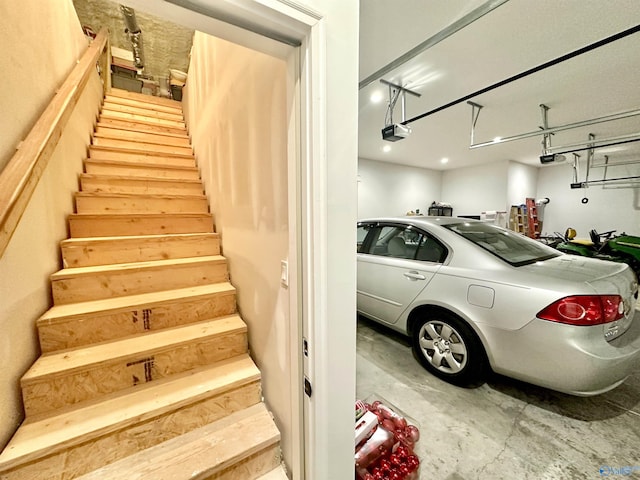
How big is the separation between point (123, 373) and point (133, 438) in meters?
0.32

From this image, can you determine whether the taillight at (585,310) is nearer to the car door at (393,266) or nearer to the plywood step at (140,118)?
the car door at (393,266)

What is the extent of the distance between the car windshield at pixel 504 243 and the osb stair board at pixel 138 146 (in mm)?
3392

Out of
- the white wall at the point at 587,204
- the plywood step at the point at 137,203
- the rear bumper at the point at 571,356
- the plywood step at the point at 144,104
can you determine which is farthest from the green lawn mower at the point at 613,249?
the plywood step at the point at 144,104

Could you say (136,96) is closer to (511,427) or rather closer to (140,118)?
(140,118)

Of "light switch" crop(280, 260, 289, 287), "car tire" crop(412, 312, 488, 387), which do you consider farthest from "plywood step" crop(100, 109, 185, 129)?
"car tire" crop(412, 312, 488, 387)

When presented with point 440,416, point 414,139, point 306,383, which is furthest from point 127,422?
point 414,139

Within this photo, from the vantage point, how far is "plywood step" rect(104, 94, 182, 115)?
153 inches

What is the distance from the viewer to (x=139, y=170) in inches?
107

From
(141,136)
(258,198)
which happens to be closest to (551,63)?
(258,198)

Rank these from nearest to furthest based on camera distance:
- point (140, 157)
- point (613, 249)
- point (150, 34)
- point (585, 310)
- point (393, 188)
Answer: point (585, 310) < point (140, 157) < point (150, 34) < point (613, 249) < point (393, 188)

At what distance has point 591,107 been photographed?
3.50 m

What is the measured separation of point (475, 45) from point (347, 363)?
115 inches

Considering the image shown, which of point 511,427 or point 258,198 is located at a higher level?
point 258,198

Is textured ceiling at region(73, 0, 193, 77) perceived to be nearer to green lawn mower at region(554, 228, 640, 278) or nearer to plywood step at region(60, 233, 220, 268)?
plywood step at region(60, 233, 220, 268)
